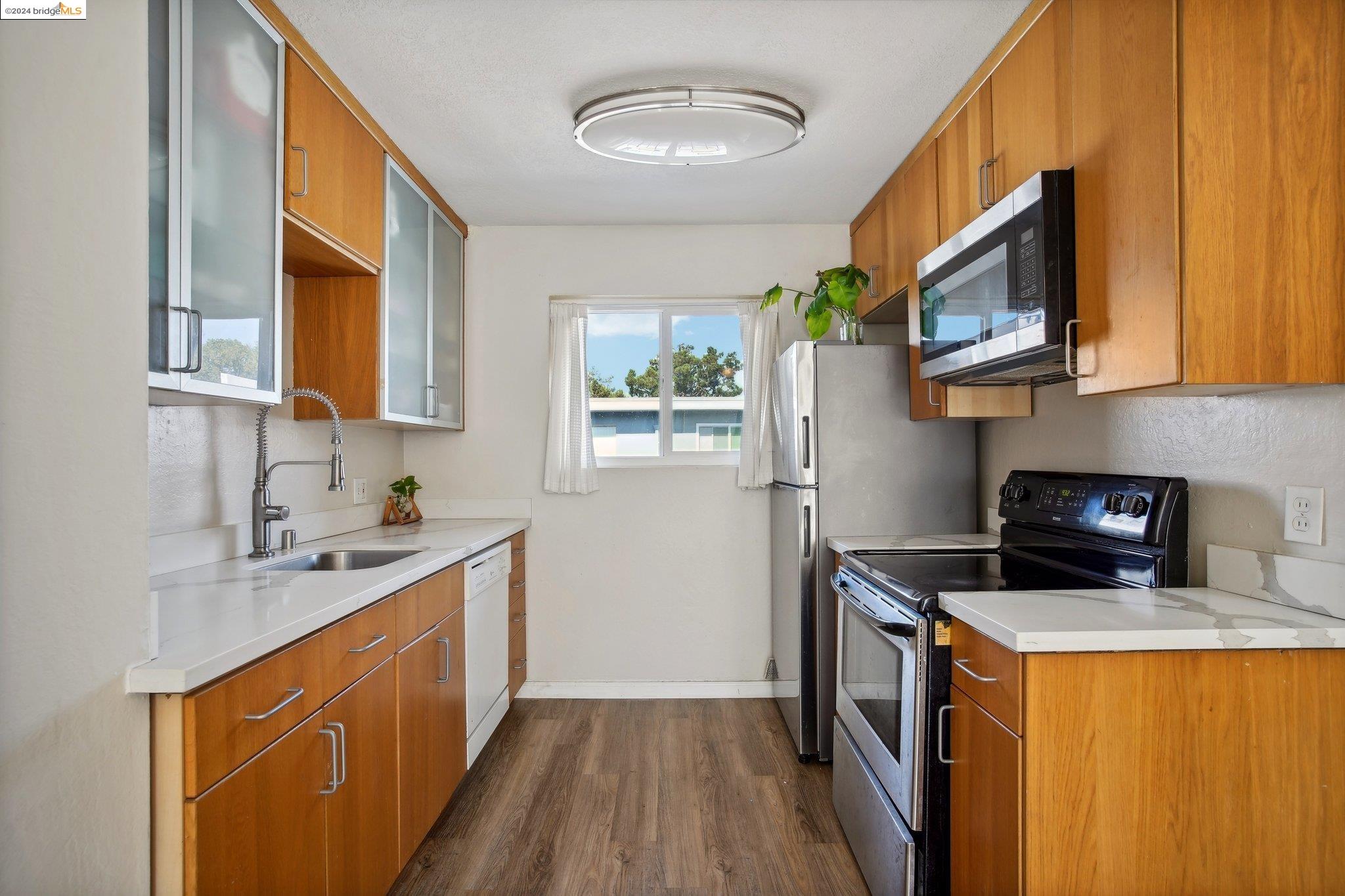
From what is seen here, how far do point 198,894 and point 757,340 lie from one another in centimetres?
293

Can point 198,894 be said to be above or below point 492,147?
below

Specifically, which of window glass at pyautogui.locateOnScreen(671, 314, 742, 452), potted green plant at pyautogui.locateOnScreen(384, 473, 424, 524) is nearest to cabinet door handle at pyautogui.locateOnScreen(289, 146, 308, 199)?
potted green plant at pyautogui.locateOnScreen(384, 473, 424, 524)

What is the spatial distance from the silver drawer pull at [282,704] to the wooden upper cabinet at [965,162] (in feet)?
6.81

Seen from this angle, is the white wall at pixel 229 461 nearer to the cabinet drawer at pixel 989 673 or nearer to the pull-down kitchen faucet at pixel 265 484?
the pull-down kitchen faucet at pixel 265 484

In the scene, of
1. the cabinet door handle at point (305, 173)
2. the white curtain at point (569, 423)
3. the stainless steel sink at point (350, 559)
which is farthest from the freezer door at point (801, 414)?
the cabinet door handle at point (305, 173)

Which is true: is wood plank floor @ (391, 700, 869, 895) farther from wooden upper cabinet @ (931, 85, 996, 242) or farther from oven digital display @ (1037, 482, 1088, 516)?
wooden upper cabinet @ (931, 85, 996, 242)

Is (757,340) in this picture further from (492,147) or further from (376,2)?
(376,2)

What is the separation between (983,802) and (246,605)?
1583mm

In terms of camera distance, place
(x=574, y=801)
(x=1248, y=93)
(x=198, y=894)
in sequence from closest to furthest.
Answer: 1. (x=198, y=894)
2. (x=1248, y=93)
3. (x=574, y=801)

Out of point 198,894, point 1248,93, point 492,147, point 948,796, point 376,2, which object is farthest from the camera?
point 492,147

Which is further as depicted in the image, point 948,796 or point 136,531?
A: point 948,796

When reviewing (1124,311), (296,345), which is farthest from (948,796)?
(296,345)

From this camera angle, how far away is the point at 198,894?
113 centimetres

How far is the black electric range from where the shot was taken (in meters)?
1.71
